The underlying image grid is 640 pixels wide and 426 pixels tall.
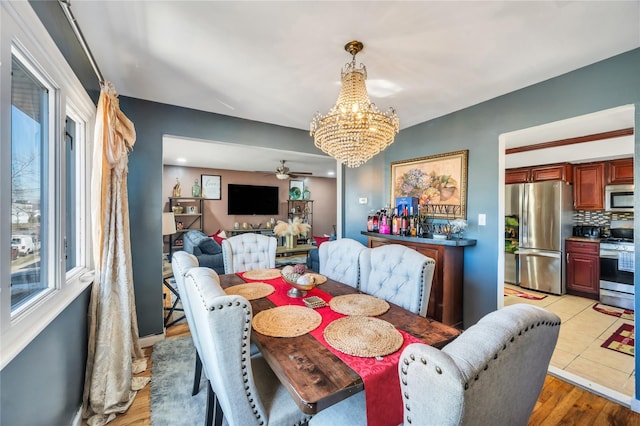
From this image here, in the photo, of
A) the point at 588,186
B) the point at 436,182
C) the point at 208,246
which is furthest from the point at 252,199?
the point at 588,186

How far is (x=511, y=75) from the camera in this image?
2191 mm

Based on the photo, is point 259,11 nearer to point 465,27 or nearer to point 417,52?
point 417,52

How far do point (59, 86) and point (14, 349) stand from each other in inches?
51.9

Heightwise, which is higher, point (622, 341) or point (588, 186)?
point (588, 186)

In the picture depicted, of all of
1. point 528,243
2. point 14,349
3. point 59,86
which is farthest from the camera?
point 528,243

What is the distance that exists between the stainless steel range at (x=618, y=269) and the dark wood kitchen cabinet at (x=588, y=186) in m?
0.43

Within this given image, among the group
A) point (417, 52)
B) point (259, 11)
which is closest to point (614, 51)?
point (417, 52)

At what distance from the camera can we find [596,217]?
420 centimetres

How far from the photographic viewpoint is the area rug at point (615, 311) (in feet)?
10.9

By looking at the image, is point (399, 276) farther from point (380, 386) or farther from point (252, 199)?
point (252, 199)

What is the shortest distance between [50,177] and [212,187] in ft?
19.5

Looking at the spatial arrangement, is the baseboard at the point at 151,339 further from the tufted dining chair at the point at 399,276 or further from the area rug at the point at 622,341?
the area rug at the point at 622,341

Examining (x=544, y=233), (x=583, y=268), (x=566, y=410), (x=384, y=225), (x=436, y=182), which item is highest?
(x=436, y=182)

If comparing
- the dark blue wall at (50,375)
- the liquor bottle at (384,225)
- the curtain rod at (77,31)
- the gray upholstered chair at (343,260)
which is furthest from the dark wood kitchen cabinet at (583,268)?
the curtain rod at (77,31)
